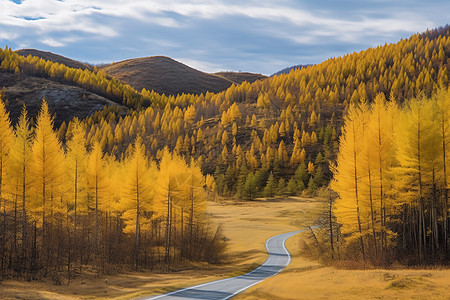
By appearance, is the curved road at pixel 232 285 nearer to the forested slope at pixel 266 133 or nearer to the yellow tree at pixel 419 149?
the yellow tree at pixel 419 149

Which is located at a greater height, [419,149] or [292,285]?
[419,149]

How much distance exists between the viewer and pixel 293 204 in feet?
335

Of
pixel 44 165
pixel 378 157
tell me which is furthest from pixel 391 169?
pixel 44 165

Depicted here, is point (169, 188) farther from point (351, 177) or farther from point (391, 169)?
point (391, 169)

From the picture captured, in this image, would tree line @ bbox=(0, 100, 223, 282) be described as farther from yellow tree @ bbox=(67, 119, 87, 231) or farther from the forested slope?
the forested slope

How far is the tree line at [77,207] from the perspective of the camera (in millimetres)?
31375

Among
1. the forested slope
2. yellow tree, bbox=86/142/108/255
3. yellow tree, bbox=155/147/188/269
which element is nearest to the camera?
yellow tree, bbox=86/142/108/255

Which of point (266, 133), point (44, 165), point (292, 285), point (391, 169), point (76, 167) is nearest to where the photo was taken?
point (292, 285)

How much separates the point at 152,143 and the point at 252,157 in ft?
173

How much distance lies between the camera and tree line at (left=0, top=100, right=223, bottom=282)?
31.4m

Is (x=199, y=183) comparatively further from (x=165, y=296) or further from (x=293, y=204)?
(x=293, y=204)

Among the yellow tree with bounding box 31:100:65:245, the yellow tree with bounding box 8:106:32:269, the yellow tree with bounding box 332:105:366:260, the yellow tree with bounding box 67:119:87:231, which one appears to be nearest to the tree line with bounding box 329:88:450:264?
the yellow tree with bounding box 332:105:366:260

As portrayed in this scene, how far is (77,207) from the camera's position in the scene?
40719 mm

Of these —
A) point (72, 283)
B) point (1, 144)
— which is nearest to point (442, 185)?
point (72, 283)
